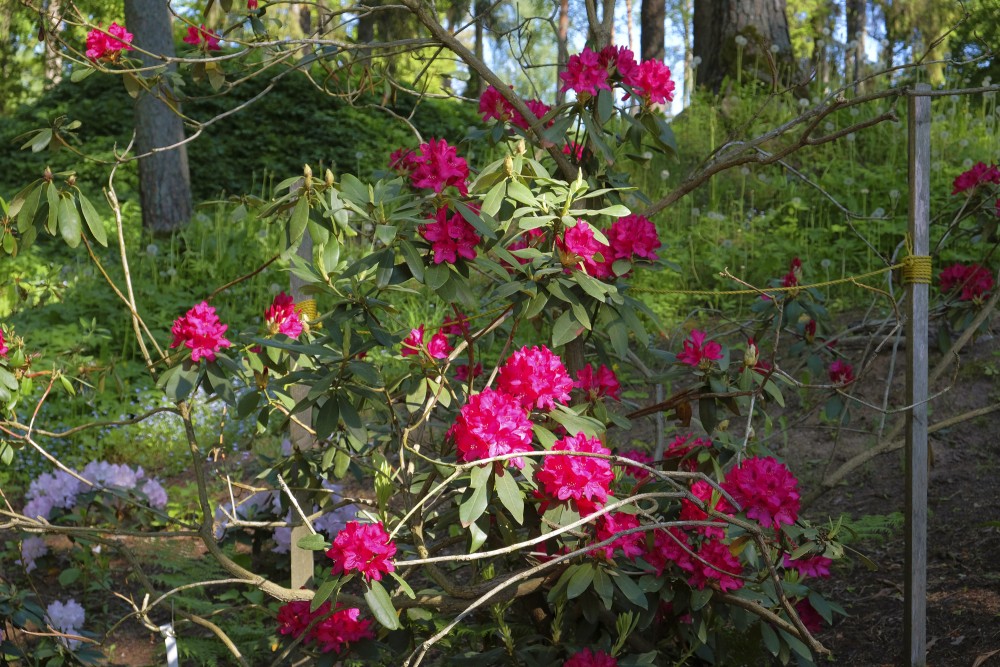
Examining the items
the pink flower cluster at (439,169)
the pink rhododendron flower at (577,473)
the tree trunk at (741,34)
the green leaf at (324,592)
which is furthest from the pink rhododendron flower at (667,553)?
the tree trunk at (741,34)

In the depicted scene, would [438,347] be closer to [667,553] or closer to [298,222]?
[298,222]

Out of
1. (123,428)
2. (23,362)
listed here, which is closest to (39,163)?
(123,428)

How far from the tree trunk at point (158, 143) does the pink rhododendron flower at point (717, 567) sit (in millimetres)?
6154

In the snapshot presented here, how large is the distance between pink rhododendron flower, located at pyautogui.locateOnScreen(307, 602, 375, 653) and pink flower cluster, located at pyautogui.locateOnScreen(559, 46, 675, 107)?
1.35 metres

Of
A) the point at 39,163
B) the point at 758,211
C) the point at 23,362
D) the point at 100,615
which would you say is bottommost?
the point at 100,615

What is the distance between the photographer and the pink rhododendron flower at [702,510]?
2.10 meters

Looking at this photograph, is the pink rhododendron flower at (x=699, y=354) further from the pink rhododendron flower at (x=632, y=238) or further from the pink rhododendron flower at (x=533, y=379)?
Answer: the pink rhododendron flower at (x=533, y=379)

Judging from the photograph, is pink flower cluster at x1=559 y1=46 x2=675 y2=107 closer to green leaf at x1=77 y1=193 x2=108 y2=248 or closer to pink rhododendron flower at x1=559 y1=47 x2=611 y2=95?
pink rhododendron flower at x1=559 y1=47 x2=611 y2=95

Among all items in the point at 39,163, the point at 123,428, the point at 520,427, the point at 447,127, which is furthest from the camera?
the point at 447,127

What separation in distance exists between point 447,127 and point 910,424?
10.6m

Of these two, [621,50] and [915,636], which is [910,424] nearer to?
[915,636]

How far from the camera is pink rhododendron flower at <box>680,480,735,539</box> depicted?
2098mm

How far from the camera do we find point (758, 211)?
6.00 metres

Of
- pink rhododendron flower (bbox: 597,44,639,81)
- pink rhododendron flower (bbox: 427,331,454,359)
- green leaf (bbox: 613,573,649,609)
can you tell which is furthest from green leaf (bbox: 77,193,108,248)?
green leaf (bbox: 613,573,649,609)
